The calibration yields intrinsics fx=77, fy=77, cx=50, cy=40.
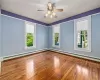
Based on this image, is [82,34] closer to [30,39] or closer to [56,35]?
[56,35]

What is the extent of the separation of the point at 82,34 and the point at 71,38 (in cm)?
80

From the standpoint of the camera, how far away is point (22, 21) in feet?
16.7

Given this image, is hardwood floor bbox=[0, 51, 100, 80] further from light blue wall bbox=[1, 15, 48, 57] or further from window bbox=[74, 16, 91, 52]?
window bbox=[74, 16, 91, 52]

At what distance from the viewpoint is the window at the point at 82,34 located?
4312 mm

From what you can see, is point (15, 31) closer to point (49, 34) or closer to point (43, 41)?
point (43, 41)

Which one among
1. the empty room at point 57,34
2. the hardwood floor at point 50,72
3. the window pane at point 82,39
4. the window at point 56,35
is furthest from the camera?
the window at point 56,35

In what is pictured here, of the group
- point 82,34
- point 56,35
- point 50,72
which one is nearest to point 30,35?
point 56,35

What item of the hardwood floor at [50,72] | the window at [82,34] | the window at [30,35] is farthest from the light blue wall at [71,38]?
the window at [30,35]

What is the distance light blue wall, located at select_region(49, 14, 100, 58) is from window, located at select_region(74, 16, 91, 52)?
9.7 inches

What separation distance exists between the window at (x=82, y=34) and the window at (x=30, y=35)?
10.4 feet

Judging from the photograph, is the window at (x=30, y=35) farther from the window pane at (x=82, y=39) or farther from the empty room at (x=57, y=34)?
the window pane at (x=82, y=39)

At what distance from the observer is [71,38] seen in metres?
5.33

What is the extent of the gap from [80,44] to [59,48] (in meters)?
1.87

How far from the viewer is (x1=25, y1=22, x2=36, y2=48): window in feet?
18.4
